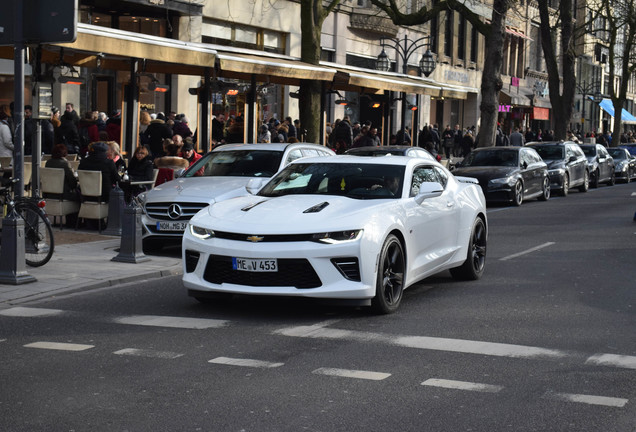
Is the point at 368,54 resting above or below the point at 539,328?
above

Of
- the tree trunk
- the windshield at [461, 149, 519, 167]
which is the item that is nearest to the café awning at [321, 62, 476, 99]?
the tree trunk

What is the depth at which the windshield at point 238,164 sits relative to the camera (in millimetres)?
15440

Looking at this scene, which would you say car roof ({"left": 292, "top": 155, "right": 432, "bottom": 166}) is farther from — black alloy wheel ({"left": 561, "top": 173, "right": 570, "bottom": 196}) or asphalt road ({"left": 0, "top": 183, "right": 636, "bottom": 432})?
black alloy wheel ({"left": 561, "top": 173, "right": 570, "bottom": 196})

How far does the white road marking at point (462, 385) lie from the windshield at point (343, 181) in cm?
363

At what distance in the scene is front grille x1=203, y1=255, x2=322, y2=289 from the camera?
902 centimetres

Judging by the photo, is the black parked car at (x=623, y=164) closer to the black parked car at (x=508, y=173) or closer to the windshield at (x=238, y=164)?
the black parked car at (x=508, y=173)

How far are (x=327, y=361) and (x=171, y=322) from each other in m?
2.09

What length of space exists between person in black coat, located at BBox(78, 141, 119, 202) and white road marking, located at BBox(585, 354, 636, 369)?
34.3 ft

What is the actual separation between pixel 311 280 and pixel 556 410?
3.29 metres

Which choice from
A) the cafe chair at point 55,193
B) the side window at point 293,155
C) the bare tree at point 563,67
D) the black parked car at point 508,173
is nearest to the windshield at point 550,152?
the black parked car at point 508,173

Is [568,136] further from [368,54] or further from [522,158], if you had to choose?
[522,158]

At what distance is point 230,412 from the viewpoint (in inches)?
237

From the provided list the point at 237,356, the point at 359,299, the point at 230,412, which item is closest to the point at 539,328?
the point at 359,299

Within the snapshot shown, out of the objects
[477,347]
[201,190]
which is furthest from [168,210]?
[477,347]
